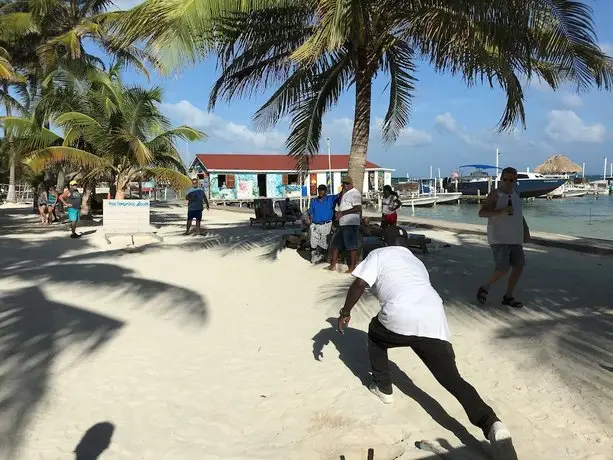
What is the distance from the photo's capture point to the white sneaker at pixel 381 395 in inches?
145

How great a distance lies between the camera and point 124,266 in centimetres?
931

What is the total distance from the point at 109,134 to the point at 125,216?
16.1 ft

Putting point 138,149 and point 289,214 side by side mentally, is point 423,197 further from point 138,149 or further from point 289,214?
point 138,149

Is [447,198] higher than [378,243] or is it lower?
lower

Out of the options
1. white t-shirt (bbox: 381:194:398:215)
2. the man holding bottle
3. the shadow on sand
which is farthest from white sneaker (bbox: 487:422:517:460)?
white t-shirt (bbox: 381:194:398:215)

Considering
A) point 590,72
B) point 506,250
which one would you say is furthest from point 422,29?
point 506,250

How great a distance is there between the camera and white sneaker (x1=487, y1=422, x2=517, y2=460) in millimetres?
2863

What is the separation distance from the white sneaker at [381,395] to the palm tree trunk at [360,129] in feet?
18.4

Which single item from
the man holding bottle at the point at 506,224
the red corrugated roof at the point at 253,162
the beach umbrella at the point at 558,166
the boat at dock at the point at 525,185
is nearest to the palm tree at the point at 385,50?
the man holding bottle at the point at 506,224

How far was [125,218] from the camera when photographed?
43.2 ft

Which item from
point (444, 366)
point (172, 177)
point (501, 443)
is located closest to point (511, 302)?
point (444, 366)

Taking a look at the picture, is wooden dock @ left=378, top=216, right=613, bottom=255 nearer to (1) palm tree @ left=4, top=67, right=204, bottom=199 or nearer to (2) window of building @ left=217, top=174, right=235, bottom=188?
(1) palm tree @ left=4, top=67, right=204, bottom=199

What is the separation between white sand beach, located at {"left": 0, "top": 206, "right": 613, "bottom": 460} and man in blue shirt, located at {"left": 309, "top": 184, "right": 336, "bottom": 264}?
1252 mm

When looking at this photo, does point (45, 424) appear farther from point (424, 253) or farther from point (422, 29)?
point (424, 253)
